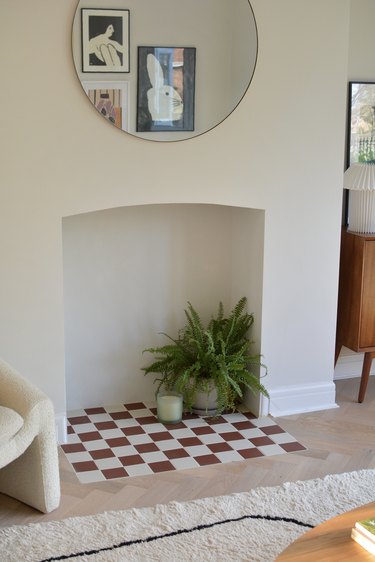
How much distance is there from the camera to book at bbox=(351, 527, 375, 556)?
7.55ft

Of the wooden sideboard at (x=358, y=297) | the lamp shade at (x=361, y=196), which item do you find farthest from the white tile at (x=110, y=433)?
the lamp shade at (x=361, y=196)

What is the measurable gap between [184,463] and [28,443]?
0.87 m

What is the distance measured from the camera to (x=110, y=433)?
13.1ft

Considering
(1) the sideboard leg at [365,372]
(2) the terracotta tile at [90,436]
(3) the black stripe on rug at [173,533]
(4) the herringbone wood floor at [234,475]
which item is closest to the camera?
(3) the black stripe on rug at [173,533]

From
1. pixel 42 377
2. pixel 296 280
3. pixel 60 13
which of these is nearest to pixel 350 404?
pixel 296 280

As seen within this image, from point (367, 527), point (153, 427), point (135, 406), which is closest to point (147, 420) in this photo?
point (153, 427)

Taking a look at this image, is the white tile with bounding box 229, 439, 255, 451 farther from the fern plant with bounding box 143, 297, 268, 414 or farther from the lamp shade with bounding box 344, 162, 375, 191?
the lamp shade with bounding box 344, 162, 375, 191

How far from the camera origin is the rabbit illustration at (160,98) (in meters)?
3.73

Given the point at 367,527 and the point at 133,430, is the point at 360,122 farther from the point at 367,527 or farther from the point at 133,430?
the point at 367,527

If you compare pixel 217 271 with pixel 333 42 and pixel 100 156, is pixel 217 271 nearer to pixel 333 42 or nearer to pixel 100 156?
pixel 100 156

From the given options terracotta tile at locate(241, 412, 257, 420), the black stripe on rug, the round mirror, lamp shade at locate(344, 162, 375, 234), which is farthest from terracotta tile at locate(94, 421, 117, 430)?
lamp shade at locate(344, 162, 375, 234)

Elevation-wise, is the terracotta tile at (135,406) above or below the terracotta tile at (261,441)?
above

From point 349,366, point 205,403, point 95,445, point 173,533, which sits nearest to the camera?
point 173,533

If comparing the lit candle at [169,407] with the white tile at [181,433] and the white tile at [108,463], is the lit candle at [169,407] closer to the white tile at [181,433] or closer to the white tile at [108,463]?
the white tile at [181,433]
